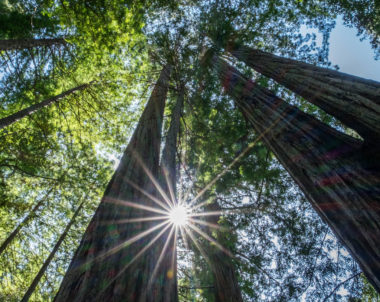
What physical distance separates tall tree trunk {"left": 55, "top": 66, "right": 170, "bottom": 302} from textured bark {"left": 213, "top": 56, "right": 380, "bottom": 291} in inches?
46.4

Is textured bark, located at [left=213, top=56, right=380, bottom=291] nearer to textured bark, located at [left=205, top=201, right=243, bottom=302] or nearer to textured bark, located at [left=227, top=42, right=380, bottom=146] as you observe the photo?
textured bark, located at [left=227, top=42, right=380, bottom=146]

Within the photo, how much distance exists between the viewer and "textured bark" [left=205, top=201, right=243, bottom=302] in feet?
11.8

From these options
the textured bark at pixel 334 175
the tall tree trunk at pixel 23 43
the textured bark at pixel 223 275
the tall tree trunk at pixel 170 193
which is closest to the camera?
the textured bark at pixel 334 175

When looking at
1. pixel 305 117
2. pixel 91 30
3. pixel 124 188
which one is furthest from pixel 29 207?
pixel 305 117

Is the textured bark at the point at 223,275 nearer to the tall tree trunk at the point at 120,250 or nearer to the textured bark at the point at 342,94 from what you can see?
the tall tree trunk at the point at 120,250

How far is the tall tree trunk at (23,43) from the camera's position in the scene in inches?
202

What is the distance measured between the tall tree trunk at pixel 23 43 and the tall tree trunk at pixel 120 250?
607cm

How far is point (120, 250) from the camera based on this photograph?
1.06 m

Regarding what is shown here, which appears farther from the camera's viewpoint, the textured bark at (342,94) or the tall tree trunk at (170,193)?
the textured bark at (342,94)

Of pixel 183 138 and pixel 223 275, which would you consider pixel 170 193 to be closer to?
pixel 223 275

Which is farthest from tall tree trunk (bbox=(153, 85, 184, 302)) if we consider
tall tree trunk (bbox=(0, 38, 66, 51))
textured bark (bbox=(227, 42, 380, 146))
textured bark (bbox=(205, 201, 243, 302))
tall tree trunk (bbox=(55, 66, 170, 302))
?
tall tree trunk (bbox=(0, 38, 66, 51))

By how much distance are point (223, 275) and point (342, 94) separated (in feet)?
12.4

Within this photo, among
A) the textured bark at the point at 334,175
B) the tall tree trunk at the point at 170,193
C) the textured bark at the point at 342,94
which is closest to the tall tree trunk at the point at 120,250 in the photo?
the tall tree trunk at the point at 170,193

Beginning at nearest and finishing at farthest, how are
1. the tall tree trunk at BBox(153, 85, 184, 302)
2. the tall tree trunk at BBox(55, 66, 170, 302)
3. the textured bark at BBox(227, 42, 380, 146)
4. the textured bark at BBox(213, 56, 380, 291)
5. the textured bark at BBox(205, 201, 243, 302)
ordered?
1. the tall tree trunk at BBox(55, 66, 170, 302)
2. the textured bark at BBox(213, 56, 380, 291)
3. the tall tree trunk at BBox(153, 85, 184, 302)
4. the textured bark at BBox(227, 42, 380, 146)
5. the textured bark at BBox(205, 201, 243, 302)
